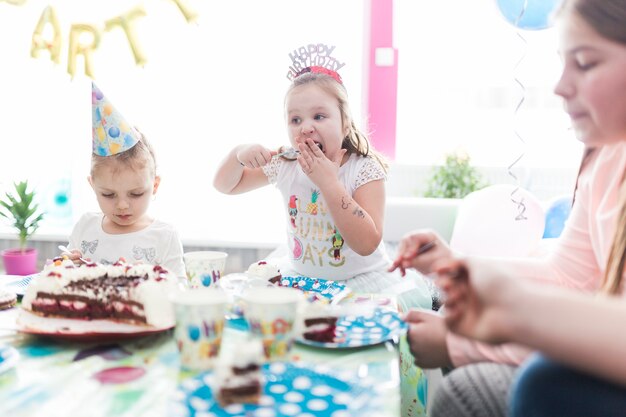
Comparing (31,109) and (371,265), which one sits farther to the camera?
(31,109)

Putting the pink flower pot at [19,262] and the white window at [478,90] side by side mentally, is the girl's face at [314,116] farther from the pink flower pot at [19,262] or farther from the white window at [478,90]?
the pink flower pot at [19,262]

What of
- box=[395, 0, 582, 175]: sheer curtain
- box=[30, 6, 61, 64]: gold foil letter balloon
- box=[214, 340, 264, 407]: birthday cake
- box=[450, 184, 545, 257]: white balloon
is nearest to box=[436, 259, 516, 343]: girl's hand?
box=[214, 340, 264, 407]: birthday cake

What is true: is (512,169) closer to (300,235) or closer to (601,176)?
(300,235)

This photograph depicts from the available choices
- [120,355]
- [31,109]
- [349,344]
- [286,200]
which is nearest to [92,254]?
[286,200]

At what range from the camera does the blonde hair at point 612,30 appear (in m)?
0.93

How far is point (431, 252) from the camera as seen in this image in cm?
120

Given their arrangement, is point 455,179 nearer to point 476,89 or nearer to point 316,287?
point 476,89

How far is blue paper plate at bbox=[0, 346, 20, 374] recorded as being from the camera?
3.05 ft

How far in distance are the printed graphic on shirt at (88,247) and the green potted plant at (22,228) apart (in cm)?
183

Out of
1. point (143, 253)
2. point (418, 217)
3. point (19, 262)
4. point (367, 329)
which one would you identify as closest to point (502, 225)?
point (418, 217)

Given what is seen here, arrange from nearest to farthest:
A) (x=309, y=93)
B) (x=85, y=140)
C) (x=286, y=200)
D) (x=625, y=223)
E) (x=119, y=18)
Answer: (x=625, y=223) < (x=309, y=93) < (x=286, y=200) < (x=119, y=18) < (x=85, y=140)

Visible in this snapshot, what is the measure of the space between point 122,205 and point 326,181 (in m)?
0.61

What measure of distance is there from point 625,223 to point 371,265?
103cm

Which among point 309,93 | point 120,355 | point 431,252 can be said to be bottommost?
point 120,355
